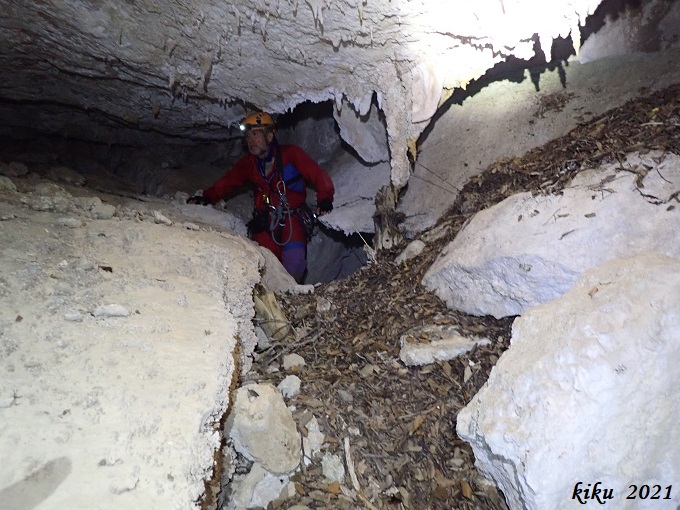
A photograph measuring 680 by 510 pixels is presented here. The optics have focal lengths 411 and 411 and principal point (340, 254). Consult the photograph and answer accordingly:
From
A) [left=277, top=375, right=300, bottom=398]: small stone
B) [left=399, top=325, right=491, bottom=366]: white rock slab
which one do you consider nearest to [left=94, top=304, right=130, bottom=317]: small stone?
[left=277, top=375, right=300, bottom=398]: small stone

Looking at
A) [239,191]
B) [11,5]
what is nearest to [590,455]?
[11,5]

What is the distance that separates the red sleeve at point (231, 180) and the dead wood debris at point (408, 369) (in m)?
3.11

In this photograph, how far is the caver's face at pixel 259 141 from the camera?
5918 millimetres

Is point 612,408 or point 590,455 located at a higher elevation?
point 612,408

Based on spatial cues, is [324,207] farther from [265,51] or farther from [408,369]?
[408,369]

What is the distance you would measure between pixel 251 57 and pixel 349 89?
1215 millimetres

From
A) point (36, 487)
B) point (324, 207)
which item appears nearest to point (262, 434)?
point (36, 487)

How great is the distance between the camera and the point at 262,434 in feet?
7.24

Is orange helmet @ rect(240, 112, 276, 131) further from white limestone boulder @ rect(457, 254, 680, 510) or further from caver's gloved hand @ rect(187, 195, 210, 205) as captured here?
white limestone boulder @ rect(457, 254, 680, 510)

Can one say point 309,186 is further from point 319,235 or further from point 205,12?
point 205,12

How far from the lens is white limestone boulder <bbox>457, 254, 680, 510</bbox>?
1736 millimetres

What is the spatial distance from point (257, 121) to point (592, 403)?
518 cm

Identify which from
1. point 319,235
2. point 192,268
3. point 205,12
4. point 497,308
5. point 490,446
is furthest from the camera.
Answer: point 319,235

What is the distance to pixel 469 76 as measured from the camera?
14.8ft
